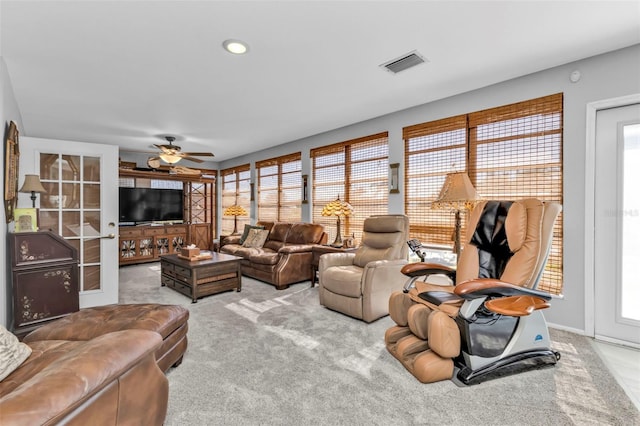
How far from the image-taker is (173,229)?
6.95m

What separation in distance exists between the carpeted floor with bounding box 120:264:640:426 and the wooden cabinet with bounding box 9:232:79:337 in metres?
1.35

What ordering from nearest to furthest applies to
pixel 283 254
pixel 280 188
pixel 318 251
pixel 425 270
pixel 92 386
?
pixel 92 386 → pixel 425 270 → pixel 318 251 → pixel 283 254 → pixel 280 188

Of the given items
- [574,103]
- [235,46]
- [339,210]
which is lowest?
[339,210]

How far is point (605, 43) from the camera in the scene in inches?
98.7

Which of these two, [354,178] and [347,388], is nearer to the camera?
[347,388]

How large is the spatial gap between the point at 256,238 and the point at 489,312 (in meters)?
4.24

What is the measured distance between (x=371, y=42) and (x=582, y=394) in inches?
115

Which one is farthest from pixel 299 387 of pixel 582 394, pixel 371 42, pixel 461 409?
pixel 371 42

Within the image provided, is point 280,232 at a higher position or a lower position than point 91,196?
lower

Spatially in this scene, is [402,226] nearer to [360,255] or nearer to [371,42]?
[360,255]

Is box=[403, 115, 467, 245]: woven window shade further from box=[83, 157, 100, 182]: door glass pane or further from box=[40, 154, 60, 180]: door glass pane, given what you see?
box=[40, 154, 60, 180]: door glass pane

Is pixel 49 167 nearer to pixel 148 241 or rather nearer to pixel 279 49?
pixel 279 49

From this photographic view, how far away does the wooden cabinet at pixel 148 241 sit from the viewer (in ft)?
20.5

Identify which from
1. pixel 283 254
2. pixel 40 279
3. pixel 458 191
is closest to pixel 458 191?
pixel 458 191
